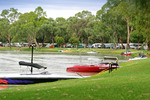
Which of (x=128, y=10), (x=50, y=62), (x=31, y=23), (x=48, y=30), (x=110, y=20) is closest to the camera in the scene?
(x=128, y=10)

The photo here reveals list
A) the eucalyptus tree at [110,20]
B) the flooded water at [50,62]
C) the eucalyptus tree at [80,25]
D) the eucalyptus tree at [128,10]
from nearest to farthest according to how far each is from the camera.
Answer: the eucalyptus tree at [128,10] → the flooded water at [50,62] → the eucalyptus tree at [110,20] → the eucalyptus tree at [80,25]

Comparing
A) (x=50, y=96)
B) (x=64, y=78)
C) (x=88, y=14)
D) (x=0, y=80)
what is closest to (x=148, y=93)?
(x=50, y=96)

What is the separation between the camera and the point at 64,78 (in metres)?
21.5

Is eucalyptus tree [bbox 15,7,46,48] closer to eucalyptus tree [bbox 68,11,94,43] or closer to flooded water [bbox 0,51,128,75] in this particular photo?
eucalyptus tree [bbox 68,11,94,43]

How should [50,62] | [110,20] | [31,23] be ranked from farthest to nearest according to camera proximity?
[31,23] < [110,20] < [50,62]

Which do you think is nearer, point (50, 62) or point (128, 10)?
point (128, 10)

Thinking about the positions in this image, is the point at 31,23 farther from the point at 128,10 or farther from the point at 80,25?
the point at 128,10

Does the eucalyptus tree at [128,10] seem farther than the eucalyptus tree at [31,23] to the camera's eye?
No

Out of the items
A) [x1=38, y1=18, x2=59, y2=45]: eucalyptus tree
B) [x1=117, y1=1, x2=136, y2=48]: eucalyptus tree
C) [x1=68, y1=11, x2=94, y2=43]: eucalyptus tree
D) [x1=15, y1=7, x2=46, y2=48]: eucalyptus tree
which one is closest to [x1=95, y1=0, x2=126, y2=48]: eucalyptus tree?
[x1=68, y1=11, x2=94, y2=43]: eucalyptus tree

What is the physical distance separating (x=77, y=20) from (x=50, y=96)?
107087 mm

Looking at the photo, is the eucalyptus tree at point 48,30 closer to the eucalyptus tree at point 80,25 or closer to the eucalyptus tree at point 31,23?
the eucalyptus tree at point 31,23

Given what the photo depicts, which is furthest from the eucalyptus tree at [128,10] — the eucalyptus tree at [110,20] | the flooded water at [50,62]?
the eucalyptus tree at [110,20]

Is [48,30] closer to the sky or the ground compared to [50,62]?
closer to the sky

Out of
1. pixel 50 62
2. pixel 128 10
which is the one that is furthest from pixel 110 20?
pixel 128 10
